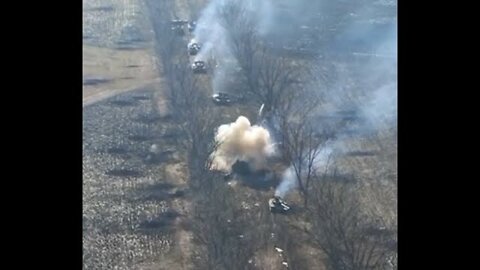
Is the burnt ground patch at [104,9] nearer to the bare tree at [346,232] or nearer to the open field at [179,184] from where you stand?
the open field at [179,184]

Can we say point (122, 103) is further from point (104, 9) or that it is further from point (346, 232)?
point (104, 9)

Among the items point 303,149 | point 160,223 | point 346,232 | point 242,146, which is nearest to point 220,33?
point 242,146

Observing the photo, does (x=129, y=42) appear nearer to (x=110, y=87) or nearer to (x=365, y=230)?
(x=110, y=87)

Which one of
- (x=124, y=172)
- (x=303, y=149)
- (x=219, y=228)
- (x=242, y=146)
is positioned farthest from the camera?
(x=242, y=146)

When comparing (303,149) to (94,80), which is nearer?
(303,149)

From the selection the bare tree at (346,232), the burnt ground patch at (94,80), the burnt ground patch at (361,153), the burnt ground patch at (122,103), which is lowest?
the bare tree at (346,232)

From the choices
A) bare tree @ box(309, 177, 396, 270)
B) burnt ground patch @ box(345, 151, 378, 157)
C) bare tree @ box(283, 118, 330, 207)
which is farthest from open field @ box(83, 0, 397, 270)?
bare tree @ box(283, 118, 330, 207)

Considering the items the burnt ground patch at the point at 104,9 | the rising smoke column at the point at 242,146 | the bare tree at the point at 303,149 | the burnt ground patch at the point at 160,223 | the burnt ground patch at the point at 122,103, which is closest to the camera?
the burnt ground patch at the point at 160,223

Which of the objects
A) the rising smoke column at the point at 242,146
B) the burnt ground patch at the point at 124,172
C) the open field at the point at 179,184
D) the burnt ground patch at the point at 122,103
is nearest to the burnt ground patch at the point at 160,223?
the open field at the point at 179,184
